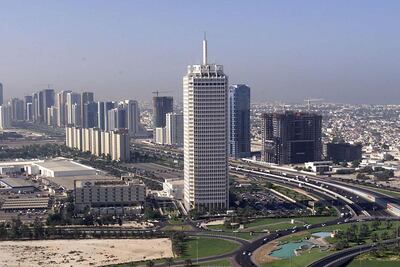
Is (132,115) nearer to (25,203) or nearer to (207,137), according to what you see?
(25,203)

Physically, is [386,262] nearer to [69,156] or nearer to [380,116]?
[69,156]

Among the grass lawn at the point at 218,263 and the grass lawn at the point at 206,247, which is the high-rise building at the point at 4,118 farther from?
the grass lawn at the point at 218,263

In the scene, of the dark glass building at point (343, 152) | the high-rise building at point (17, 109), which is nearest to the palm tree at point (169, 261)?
the dark glass building at point (343, 152)

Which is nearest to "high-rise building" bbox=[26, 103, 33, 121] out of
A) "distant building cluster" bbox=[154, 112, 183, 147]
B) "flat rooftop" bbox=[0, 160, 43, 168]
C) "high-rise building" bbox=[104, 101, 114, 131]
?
"high-rise building" bbox=[104, 101, 114, 131]

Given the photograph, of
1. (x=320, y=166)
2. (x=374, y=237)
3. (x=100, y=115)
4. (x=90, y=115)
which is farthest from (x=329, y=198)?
(x=90, y=115)

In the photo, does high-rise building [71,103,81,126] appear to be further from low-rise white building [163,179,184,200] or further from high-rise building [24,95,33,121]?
low-rise white building [163,179,184,200]

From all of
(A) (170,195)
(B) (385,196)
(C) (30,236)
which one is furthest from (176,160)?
(C) (30,236)
